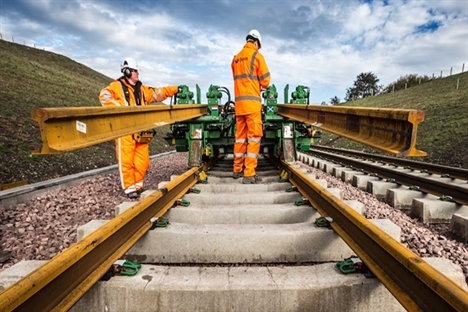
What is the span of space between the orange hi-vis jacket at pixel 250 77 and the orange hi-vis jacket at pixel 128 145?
58.7 inches

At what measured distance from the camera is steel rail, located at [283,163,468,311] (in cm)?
122

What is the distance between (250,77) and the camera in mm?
4543

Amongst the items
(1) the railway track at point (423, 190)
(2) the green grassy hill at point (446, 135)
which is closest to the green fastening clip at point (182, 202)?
(1) the railway track at point (423, 190)

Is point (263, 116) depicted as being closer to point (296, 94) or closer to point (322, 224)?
point (296, 94)

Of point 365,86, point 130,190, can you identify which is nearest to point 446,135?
point 130,190

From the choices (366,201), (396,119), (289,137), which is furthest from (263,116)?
(396,119)

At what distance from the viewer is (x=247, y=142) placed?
483cm

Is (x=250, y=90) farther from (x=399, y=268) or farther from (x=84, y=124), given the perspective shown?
(x=399, y=268)

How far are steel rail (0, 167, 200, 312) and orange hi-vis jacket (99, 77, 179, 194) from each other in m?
2.08

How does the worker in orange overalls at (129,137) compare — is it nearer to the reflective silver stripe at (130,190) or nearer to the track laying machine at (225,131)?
the reflective silver stripe at (130,190)

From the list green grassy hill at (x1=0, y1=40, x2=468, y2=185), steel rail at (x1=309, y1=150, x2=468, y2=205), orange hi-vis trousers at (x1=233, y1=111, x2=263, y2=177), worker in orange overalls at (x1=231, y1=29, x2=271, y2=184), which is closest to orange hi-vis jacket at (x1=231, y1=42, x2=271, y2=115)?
worker in orange overalls at (x1=231, y1=29, x2=271, y2=184)

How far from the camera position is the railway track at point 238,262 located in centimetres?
141

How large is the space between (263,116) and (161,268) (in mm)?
4260

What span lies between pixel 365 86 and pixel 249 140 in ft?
226
